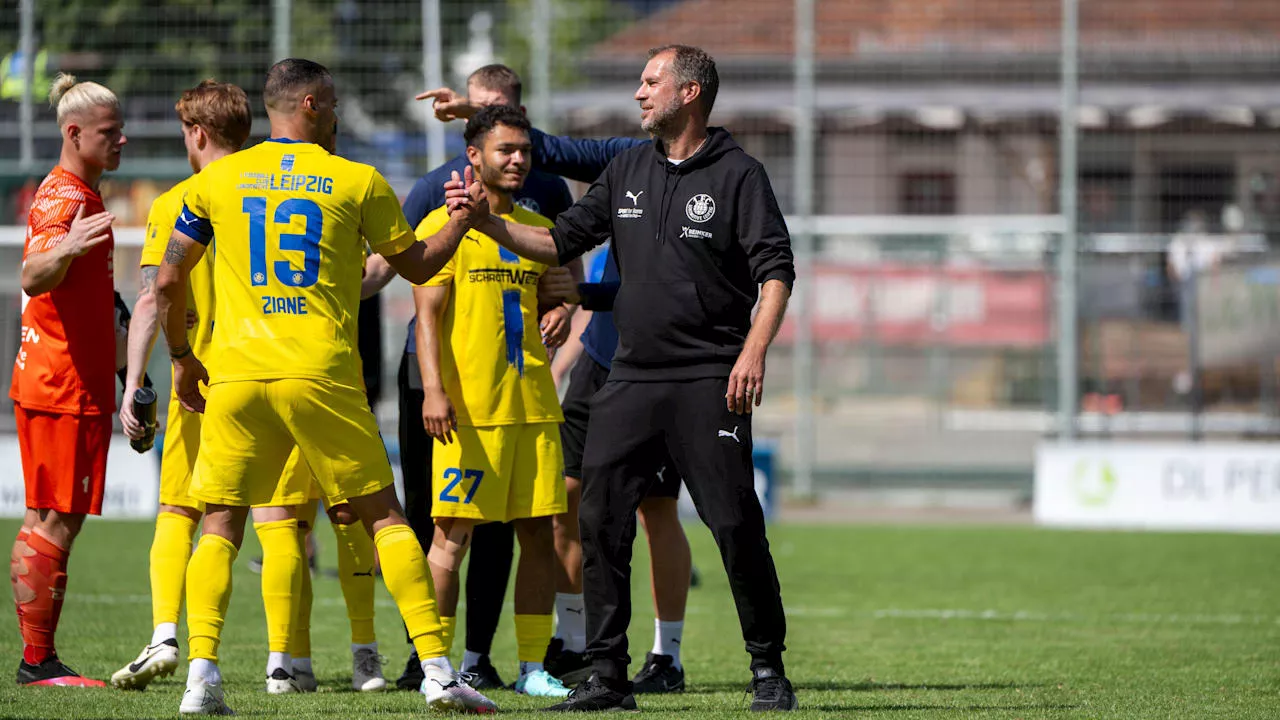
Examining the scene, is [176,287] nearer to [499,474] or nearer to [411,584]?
[411,584]

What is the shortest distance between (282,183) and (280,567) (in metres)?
1.49

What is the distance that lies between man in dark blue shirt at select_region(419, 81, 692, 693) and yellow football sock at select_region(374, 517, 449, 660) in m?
1.08

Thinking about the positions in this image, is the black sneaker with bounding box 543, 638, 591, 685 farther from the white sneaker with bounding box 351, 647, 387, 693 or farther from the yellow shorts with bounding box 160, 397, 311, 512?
the yellow shorts with bounding box 160, 397, 311, 512

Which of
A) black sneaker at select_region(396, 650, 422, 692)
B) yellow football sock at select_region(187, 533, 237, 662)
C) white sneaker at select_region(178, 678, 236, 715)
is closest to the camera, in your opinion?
white sneaker at select_region(178, 678, 236, 715)

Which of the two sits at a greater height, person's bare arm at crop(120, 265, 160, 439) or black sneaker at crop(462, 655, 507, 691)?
person's bare arm at crop(120, 265, 160, 439)

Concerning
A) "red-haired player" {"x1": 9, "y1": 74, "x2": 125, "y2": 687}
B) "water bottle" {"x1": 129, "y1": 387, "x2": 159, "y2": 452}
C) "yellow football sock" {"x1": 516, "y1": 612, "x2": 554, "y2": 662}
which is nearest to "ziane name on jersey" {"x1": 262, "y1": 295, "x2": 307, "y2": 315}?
"water bottle" {"x1": 129, "y1": 387, "x2": 159, "y2": 452}

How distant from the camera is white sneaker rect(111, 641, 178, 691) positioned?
5609mm

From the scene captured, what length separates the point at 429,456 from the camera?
275 inches

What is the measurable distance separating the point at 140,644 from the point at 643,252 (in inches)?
134

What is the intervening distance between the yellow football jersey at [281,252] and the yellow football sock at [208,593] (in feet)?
1.91

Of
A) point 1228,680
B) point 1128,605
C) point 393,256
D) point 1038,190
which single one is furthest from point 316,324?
point 1038,190

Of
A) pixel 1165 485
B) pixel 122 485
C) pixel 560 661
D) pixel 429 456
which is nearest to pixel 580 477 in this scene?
pixel 429 456

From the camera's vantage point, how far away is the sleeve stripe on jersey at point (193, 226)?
18.3 feet

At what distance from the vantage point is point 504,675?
718cm
